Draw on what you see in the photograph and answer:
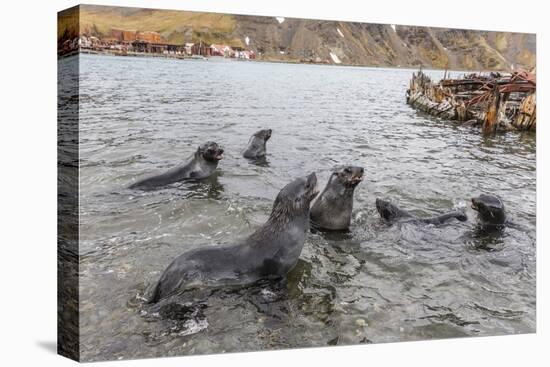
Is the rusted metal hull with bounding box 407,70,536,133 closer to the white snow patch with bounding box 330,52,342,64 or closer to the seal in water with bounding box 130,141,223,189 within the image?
the white snow patch with bounding box 330,52,342,64

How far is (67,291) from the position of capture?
7906mm

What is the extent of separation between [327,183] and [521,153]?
345 cm

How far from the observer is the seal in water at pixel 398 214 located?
1008 centimetres

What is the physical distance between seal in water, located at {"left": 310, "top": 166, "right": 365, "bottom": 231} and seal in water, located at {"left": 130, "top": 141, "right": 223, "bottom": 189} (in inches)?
72.3

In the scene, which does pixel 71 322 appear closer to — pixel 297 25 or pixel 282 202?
pixel 282 202

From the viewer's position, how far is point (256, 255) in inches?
321

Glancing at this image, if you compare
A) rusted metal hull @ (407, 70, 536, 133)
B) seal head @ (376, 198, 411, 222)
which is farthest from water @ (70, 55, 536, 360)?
rusted metal hull @ (407, 70, 536, 133)

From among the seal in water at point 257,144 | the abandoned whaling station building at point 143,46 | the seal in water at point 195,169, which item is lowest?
the seal in water at point 195,169

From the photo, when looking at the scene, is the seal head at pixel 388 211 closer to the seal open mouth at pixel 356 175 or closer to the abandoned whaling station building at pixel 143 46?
the seal open mouth at pixel 356 175

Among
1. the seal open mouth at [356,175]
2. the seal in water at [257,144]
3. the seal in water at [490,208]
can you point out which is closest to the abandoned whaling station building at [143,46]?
the seal in water at [257,144]

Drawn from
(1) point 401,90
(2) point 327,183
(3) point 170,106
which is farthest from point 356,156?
(3) point 170,106

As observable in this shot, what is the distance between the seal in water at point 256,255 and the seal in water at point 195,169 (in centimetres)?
169

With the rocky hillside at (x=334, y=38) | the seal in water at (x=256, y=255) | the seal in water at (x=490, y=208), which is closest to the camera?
the seal in water at (x=256, y=255)

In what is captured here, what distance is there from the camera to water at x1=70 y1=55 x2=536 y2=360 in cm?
775
